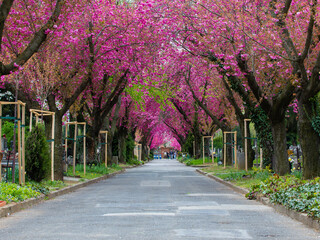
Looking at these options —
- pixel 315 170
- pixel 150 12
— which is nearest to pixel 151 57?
pixel 150 12

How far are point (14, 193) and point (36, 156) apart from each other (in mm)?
4128

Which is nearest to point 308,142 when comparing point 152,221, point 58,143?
point 152,221

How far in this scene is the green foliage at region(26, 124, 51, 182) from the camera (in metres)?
16.4

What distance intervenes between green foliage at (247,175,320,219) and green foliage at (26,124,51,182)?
648cm

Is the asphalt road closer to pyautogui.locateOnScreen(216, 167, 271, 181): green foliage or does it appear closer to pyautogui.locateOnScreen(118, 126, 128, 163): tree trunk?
pyautogui.locateOnScreen(216, 167, 271, 181): green foliage

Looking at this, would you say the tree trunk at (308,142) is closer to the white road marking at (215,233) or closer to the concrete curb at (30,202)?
the concrete curb at (30,202)

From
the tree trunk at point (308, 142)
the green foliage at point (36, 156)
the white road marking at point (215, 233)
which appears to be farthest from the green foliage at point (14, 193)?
the tree trunk at point (308, 142)

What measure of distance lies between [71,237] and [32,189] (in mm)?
7170

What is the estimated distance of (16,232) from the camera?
820 cm

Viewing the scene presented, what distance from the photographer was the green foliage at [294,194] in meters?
9.41

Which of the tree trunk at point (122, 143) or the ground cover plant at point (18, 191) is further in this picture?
the tree trunk at point (122, 143)

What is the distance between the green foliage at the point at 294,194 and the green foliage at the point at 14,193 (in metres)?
5.85

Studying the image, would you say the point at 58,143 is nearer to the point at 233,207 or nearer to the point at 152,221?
the point at 233,207

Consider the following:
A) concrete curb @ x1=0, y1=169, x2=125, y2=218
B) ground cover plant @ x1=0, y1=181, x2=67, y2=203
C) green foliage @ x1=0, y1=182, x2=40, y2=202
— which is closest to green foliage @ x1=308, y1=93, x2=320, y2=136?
concrete curb @ x1=0, y1=169, x2=125, y2=218
